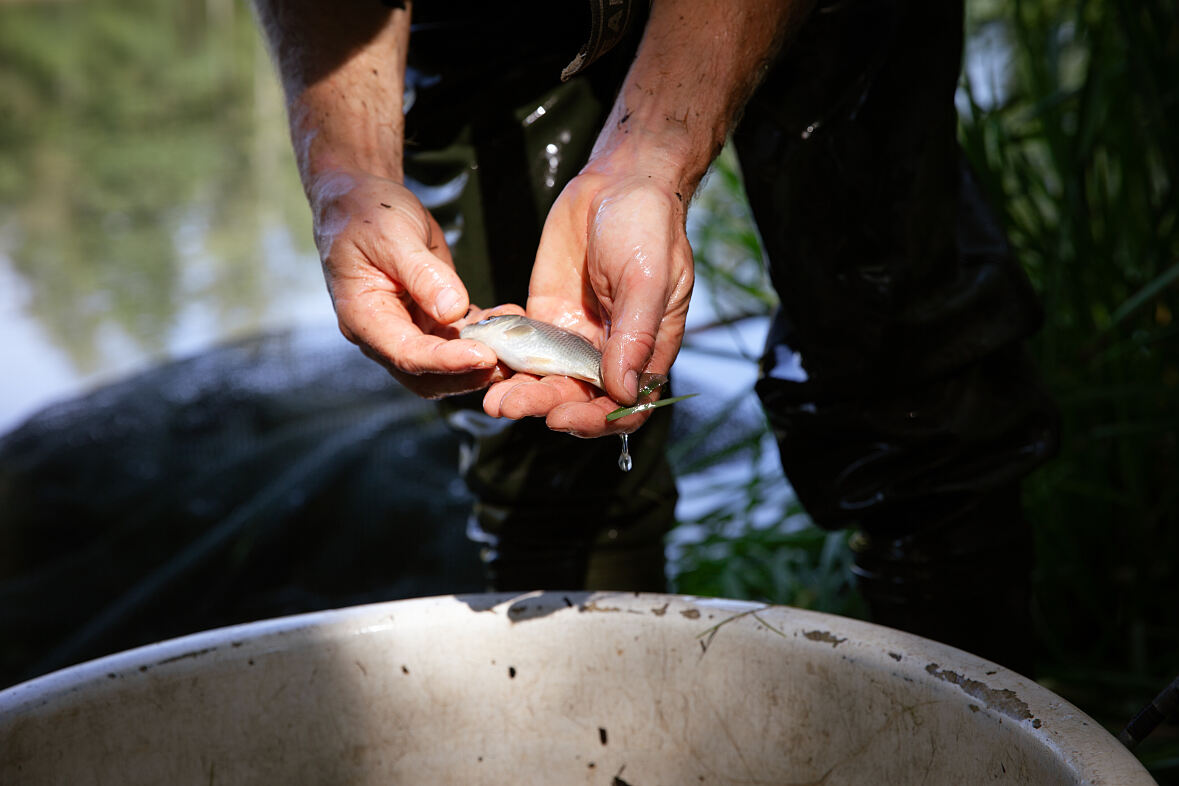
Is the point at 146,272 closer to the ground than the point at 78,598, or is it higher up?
higher up

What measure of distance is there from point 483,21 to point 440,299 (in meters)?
0.52

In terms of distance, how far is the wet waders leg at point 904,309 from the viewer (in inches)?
50.2

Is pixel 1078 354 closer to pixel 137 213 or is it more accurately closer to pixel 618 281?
pixel 618 281

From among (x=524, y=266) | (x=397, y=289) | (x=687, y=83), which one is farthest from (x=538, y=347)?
(x=524, y=266)

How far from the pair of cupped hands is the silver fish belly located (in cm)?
2

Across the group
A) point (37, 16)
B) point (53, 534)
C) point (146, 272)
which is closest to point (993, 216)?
point (53, 534)

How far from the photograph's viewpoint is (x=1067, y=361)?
6.23 ft

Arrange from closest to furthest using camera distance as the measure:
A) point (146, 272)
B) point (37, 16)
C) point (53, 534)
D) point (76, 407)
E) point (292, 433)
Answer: point (53, 534) < point (292, 433) < point (76, 407) < point (146, 272) < point (37, 16)

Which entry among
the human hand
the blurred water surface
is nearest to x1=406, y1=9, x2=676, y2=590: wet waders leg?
the human hand

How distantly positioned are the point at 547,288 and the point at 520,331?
0.10 m

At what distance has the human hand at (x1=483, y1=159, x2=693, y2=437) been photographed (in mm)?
923

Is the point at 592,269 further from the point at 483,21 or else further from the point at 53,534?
the point at 53,534

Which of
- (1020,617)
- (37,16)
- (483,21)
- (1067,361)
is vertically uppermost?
(37,16)

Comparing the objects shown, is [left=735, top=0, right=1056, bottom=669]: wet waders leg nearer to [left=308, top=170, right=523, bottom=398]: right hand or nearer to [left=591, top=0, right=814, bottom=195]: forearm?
[left=591, top=0, right=814, bottom=195]: forearm
